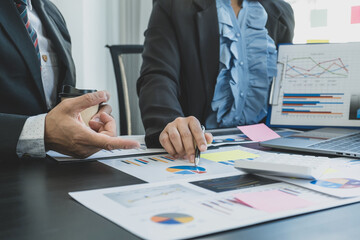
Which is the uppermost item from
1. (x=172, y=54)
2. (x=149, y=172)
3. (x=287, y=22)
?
(x=287, y=22)

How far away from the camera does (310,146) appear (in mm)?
895

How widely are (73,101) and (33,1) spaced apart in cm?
65

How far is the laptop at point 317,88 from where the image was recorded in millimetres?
1226

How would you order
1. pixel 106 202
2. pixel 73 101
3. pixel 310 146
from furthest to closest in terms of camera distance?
pixel 310 146, pixel 73 101, pixel 106 202

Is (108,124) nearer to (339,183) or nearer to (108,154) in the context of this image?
(108,154)

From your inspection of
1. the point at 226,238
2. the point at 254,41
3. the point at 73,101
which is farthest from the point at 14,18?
the point at 226,238

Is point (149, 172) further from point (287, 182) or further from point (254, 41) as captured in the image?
point (254, 41)

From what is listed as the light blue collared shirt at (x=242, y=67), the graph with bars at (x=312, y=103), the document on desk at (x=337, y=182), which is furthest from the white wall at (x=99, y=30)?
the document on desk at (x=337, y=182)

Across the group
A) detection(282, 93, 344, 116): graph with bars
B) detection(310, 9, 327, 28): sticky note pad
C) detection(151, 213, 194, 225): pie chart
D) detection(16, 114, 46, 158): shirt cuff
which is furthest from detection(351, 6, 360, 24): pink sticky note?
detection(151, 213, 194, 225): pie chart

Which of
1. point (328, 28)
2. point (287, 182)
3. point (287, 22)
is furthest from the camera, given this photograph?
point (328, 28)

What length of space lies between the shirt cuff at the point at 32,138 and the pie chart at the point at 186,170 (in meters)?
0.29

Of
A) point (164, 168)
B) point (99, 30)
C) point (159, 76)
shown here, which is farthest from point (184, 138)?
point (99, 30)

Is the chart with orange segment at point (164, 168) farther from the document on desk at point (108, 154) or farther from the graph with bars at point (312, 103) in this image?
the graph with bars at point (312, 103)

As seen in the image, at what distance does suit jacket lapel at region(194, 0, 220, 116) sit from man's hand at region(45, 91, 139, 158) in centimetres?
54
